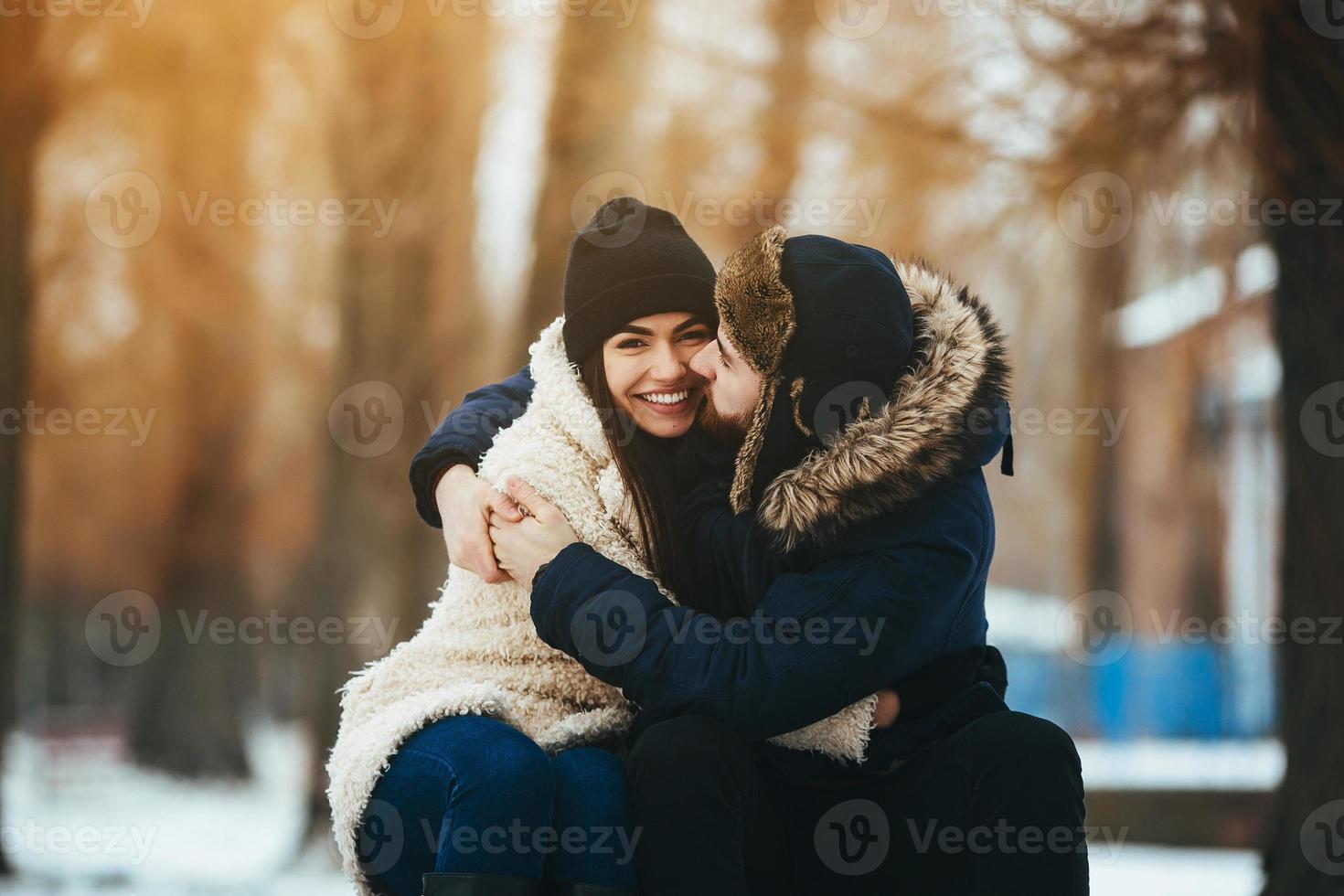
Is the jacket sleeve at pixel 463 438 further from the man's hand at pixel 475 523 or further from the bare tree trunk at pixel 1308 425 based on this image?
the bare tree trunk at pixel 1308 425

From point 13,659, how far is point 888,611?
21.5 feet

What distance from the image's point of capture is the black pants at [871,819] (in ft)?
6.38

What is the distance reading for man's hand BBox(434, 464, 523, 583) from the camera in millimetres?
2234

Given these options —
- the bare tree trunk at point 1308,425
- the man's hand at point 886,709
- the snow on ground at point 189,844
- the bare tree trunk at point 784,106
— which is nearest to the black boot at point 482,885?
the man's hand at point 886,709

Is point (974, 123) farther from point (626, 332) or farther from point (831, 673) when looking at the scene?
point (831, 673)

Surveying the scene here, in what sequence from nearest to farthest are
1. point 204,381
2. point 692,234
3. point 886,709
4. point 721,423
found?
point 886,709
point 721,423
point 692,234
point 204,381

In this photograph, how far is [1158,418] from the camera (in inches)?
355

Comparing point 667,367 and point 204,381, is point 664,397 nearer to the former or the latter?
point 667,367

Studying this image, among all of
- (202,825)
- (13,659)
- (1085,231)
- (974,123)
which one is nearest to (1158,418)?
(1085,231)

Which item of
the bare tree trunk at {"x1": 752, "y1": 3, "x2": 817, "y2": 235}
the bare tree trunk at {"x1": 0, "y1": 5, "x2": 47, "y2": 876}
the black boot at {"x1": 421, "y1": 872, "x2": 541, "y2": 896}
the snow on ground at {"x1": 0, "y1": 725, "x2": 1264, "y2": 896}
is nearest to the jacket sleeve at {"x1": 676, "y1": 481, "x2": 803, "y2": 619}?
the black boot at {"x1": 421, "y1": 872, "x2": 541, "y2": 896}

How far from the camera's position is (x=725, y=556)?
2.23 metres

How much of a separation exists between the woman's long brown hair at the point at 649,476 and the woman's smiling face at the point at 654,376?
20mm

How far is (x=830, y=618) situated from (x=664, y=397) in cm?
60

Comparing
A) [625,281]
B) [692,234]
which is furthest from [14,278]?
[625,281]
